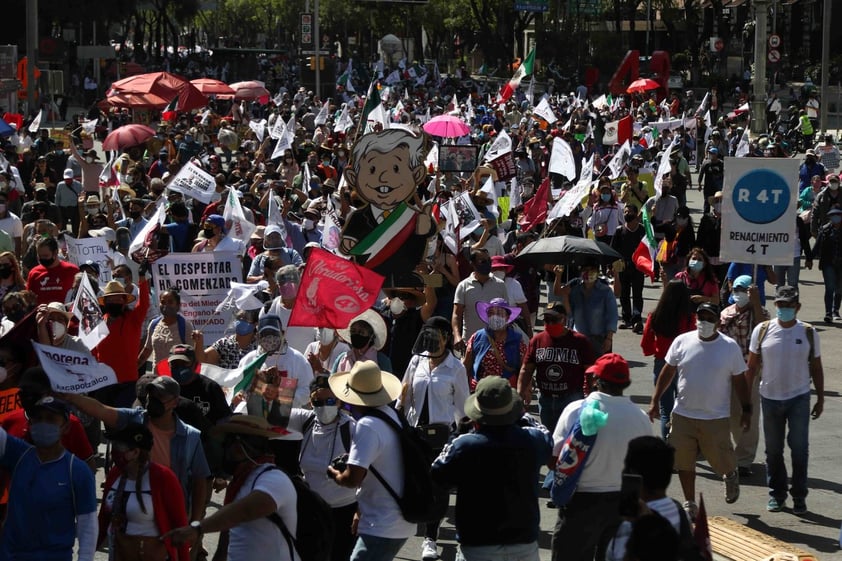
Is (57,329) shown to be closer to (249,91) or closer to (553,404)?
(553,404)

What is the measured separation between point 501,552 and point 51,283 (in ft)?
20.7

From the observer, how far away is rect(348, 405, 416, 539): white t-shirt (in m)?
6.95

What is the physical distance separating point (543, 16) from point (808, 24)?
1570cm

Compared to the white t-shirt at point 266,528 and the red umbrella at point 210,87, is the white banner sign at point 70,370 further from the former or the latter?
the red umbrella at point 210,87

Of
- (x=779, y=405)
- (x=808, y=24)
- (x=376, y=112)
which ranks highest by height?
(x=808, y=24)

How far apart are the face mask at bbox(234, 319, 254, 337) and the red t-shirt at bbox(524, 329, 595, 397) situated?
6.06 feet

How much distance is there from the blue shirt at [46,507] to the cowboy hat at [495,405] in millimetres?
1728

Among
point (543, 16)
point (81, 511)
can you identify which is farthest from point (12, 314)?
point (543, 16)

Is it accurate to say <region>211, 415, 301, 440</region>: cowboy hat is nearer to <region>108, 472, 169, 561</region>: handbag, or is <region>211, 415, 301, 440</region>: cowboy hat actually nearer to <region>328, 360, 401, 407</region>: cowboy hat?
<region>108, 472, 169, 561</region>: handbag

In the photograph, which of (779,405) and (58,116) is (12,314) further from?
(58,116)

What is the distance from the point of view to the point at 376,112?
2203 centimetres

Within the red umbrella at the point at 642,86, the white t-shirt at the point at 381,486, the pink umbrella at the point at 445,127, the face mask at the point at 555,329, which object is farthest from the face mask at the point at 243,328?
the red umbrella at the point at 642,86

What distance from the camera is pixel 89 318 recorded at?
32.8 feet

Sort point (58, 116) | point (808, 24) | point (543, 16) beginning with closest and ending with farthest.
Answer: point (58, 116) < point (808, 24) < point (543, 16)
